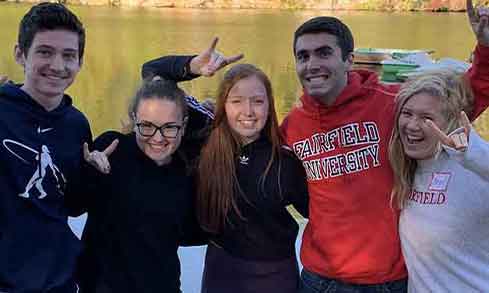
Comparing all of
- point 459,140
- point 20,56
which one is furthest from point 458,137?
point 20,56

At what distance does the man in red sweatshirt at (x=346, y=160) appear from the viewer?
6.65 ft

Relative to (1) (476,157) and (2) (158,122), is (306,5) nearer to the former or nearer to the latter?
A: (2) (158,122)

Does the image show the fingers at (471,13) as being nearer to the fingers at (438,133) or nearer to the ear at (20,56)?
the fingers at (438,133)

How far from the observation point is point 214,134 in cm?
218

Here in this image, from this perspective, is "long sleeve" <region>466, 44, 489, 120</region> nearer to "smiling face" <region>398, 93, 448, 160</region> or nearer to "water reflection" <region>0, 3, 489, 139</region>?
"smiling face" <region>398, 93, 448, 160</region>

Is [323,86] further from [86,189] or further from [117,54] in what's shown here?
[117,54]

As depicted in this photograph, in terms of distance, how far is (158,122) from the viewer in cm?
203

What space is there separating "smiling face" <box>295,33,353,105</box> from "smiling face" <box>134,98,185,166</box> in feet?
1.55

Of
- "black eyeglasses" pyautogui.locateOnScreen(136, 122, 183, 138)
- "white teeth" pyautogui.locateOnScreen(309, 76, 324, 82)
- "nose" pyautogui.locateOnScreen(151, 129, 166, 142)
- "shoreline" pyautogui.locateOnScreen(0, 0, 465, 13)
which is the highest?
"shoreline" pyautogui.locateOnScreen(0, 0, 465, 13)

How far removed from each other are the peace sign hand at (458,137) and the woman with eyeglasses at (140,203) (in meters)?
0.84

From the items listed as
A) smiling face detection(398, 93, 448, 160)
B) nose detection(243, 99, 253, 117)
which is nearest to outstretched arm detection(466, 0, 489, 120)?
smiling face detection(398, 93, 448, 160)

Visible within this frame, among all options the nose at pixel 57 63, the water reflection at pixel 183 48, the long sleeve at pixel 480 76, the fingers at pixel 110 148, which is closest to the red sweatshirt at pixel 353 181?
the long sleeve at pixel 480 76

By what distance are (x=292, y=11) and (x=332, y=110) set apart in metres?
45.1

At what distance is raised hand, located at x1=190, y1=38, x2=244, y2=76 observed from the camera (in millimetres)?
2188
